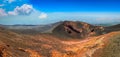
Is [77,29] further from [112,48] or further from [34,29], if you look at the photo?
[112,48]

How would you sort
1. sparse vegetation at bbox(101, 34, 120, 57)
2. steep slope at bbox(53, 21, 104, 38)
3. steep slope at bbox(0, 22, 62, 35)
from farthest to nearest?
steep slope at bbox(53, 21, 104, 38)
steep slope at bbox(0, 22, 62, 35)
sparse vegetation at bbox(101, 34, 120, 57)

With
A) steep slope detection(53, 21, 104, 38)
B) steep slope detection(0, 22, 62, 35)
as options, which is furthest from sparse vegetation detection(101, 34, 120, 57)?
steep slope detection(53, 21, 104, 38)

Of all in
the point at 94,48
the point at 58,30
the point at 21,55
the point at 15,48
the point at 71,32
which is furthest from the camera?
the point at 71,32

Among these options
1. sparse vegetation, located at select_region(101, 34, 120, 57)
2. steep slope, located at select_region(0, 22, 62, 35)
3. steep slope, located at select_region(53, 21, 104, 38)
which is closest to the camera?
sparse vegetation, located at select_region(101, 34, 120, 57)

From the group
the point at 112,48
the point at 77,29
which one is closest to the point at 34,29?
the point at 77,29

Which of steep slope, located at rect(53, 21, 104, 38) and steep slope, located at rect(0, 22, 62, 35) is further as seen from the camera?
steep slope, located at rect(53, 21, 104, 38)

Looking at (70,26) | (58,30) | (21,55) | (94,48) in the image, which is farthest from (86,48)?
(70,26)

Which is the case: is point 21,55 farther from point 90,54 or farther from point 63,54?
point 90,54

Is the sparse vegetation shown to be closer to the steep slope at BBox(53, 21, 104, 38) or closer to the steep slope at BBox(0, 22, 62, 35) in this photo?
the steep slope at BBox(0, 22, 62, 35)
